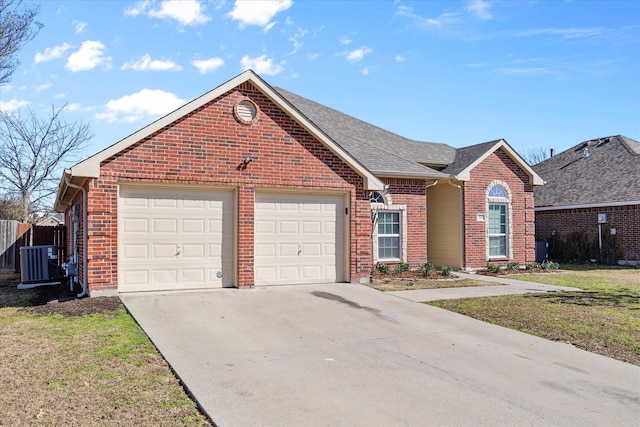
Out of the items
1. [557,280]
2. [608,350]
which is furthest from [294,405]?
[557,280]

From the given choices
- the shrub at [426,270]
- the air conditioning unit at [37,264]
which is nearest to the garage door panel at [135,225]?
the air conditioning unit at [37,264]

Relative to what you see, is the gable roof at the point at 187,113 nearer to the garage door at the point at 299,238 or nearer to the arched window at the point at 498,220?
the garage door at the point at 299,238

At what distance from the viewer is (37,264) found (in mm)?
14539

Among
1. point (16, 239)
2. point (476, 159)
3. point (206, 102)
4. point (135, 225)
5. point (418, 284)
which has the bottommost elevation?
point (418, 284)

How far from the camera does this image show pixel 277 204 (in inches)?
493

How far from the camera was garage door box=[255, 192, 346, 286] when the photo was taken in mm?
12312

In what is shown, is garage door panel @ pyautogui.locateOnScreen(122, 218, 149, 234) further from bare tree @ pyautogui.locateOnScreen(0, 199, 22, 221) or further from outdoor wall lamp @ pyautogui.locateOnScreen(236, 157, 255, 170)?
bare tree @ pyautogui.locateOnScreen(0, 199, 22, 221)

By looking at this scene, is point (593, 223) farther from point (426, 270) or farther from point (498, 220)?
point (426, 270)

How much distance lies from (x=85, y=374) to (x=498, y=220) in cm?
1620

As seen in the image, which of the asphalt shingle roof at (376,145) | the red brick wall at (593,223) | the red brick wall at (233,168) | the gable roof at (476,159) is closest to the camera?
the red brick wall at (233,168)

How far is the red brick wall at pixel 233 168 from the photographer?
10492mm

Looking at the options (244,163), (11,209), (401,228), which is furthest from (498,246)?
(11,209)

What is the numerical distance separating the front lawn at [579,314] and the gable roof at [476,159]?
513cm

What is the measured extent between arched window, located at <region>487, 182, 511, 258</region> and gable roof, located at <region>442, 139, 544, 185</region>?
1.18 meters
